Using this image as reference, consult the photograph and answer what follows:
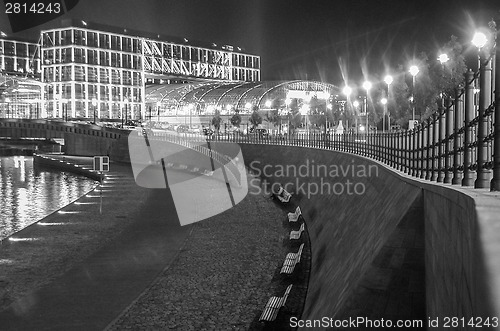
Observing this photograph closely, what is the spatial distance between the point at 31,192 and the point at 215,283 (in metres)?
32.1

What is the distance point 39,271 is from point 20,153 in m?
84.7

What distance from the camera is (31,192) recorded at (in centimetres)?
4656

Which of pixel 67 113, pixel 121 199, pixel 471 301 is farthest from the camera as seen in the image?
pixel 67 113

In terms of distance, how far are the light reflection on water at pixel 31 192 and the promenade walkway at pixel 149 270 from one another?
1.80 metres

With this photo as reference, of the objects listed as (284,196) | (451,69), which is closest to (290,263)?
(284,196)

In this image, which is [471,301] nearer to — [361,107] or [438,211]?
[438,211]

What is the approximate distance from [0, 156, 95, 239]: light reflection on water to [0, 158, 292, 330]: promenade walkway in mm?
1797

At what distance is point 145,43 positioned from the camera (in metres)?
152

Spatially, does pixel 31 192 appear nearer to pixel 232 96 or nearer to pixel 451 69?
pixel 451 69

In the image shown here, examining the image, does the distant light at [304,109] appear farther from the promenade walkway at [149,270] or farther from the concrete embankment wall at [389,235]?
the concrete embankment wall at [389,235]

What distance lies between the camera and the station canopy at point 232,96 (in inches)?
5049

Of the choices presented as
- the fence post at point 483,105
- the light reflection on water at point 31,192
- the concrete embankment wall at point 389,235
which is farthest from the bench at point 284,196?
the fence post at point 483,105

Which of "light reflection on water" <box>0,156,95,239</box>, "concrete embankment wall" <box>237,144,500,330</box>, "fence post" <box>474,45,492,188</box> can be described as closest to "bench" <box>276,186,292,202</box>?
"concrete embankment wall" <box>237,144,500,330</box>

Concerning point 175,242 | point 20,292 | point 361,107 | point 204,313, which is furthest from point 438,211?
point 361,107
